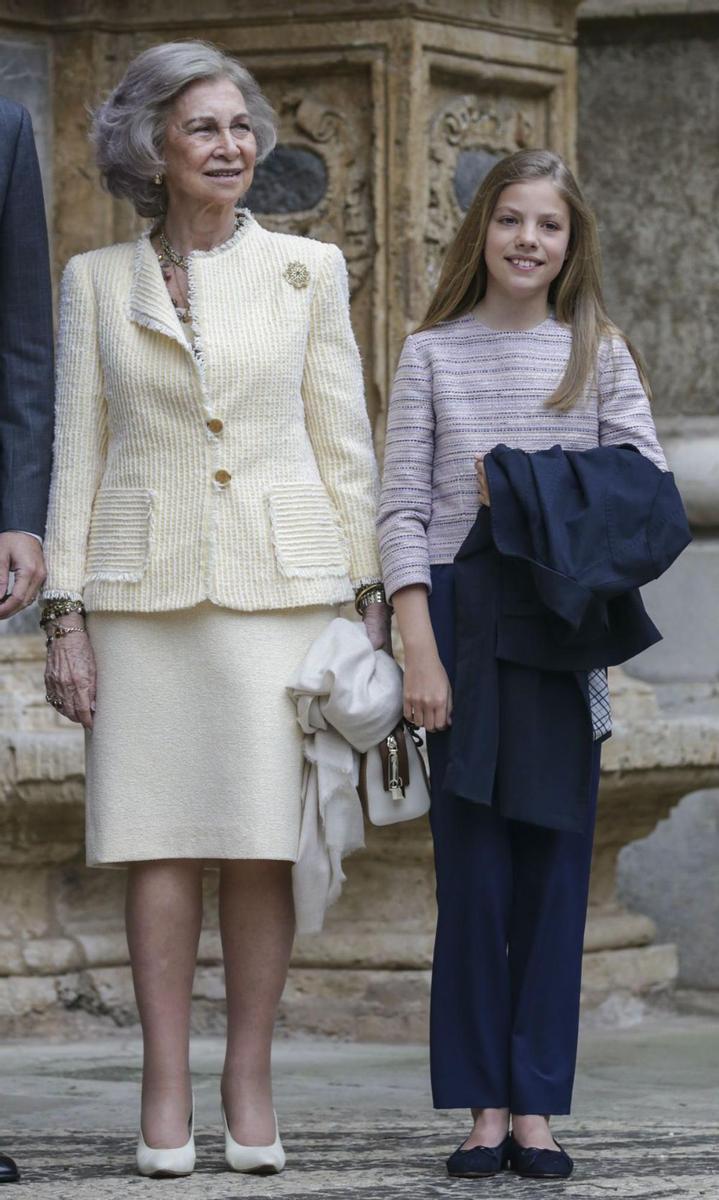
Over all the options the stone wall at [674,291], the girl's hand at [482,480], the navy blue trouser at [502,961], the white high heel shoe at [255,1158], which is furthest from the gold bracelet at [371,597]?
the stone wall at [674,291]

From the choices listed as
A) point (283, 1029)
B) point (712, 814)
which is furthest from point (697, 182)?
point (283, 1029)

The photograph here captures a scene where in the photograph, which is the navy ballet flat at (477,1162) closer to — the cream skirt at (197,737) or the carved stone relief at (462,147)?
the cream skirt at (197,737)

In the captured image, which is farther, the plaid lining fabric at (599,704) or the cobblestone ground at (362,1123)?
the plaid lining fabric at (599,704)

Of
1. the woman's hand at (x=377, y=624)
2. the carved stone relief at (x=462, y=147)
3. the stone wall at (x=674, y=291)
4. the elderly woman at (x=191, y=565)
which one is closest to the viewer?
the elderly woman at (x=191, y=565)

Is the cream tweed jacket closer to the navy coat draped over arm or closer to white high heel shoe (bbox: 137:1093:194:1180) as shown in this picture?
the navy coat draped over arm

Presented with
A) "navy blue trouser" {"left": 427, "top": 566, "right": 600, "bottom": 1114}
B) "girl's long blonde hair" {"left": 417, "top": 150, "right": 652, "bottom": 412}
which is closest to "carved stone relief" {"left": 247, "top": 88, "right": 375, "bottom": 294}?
"girl's long blonde hair" {"left": 417, "top": 150, "right": 652, "bottom": 412}

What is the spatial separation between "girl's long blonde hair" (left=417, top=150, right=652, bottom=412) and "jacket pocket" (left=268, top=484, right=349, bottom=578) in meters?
0.37

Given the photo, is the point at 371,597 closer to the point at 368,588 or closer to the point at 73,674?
the point at 368,588

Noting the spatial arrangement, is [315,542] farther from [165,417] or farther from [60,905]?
[60,905]

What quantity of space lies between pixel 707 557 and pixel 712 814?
0.67 meters

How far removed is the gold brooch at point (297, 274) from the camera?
3934 millimetres

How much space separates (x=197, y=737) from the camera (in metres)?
3.82

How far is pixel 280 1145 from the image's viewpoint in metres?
3.86

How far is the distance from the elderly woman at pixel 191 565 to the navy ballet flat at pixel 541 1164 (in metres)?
0.38
